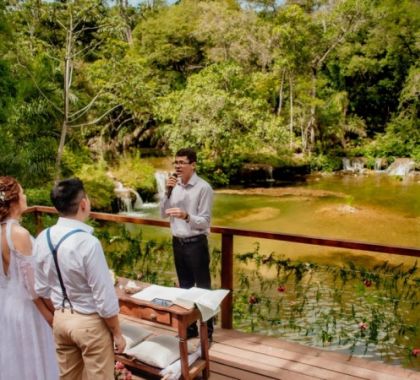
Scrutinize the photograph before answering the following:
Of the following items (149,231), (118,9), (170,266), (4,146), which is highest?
(118,9)

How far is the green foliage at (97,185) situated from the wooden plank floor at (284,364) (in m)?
10.7

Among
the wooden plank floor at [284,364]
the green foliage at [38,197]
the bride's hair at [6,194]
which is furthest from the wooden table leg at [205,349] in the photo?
the green foliage at [38,197]

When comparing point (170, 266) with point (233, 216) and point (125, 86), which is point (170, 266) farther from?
point (125, 86)

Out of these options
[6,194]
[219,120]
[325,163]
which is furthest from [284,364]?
[325,163]

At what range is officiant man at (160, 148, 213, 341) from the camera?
333cm

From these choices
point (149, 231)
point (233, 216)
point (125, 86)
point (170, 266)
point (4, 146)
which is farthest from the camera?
point (125, 86)

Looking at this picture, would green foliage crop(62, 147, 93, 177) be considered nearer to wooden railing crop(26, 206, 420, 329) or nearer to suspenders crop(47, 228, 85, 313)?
wooden railing crop(26, 206, 420, 329)

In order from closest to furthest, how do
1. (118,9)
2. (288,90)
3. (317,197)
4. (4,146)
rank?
(4,146) < (317,197) < (288,90) < (118,9)

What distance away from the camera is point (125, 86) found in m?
15.3

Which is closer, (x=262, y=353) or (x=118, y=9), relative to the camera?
(x=262, y=353)

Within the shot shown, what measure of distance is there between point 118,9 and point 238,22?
1391 centimetres

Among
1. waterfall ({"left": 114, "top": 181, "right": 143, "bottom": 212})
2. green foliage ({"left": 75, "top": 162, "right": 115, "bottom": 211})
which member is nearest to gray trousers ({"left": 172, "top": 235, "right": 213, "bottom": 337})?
green foliage ({"left": 75, "top": 162, "right": 115, "bottom": 211})

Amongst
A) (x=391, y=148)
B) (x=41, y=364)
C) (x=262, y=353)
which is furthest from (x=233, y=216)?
(x=391, y=148)

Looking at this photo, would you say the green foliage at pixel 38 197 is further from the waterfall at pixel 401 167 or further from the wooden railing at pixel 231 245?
the waterfall at pixel 401 167
